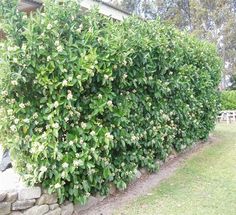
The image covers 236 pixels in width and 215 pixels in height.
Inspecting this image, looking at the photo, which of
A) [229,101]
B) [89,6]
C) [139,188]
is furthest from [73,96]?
[229,101]

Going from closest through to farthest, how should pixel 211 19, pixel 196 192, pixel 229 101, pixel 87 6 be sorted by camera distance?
1. pixel 196 192
2. pixel 87 6
3. pixel 229 101
4. pixel 211 19

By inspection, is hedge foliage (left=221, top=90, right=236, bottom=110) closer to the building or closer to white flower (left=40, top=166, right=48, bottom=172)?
the building

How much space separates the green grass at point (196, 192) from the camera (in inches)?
199

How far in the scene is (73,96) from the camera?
4664 millimetres

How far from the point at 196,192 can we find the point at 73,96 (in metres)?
2.67

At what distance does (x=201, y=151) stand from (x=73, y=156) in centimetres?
530

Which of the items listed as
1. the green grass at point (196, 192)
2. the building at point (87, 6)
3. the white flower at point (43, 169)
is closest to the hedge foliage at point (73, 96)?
the white flower at point (43, 169)

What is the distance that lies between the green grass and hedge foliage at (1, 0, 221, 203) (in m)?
0.57

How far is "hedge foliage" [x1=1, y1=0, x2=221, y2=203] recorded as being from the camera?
4.48m

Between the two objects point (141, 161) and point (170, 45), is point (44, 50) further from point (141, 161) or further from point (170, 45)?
point (170, 45)

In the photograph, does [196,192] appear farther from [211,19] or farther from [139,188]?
[211,19]

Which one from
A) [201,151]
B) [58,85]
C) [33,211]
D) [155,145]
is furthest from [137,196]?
[201,151]

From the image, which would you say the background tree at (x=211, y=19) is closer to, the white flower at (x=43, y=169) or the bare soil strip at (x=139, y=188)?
the bare soil strip at (x=139, y=188)

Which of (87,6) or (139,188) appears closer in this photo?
(139,188)
